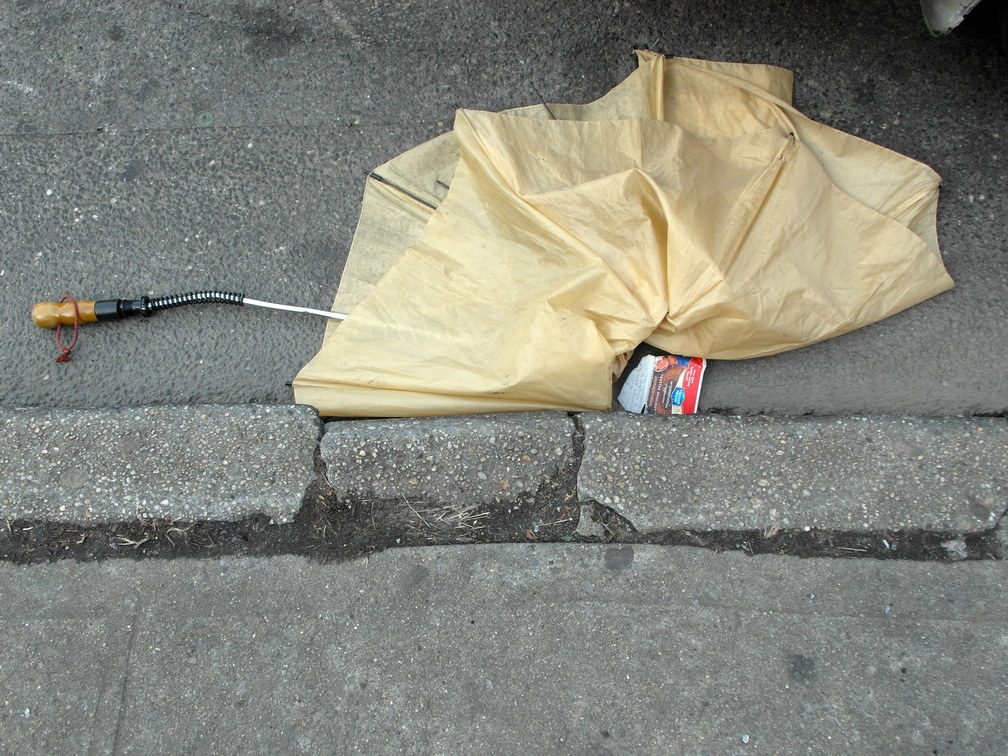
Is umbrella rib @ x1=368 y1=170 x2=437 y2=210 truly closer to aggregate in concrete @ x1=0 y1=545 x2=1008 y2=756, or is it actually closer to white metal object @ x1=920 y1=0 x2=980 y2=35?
aggregate in concrete @ x1=0 y1=545 x2=1008 y2=756

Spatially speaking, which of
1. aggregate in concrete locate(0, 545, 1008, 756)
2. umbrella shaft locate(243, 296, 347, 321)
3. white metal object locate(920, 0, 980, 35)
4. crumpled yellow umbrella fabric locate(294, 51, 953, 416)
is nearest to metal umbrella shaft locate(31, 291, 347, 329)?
umbrella shaft locate(243, 296, 347, 321)

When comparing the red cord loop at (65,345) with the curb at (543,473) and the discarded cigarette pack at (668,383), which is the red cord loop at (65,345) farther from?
the discarded cigarette pack at (668,383)

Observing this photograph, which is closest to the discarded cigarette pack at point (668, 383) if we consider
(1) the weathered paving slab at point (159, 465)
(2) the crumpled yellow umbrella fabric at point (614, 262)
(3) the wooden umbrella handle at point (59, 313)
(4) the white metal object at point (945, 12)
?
(2) the crumpled yellow umbrella fabric at point (614, 262)

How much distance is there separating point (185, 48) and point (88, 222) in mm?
667

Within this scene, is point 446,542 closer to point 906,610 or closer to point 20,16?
point 906,610

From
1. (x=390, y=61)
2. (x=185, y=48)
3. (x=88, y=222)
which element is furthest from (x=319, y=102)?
(x=88, y=222)

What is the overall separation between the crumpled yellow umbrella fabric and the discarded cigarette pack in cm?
5

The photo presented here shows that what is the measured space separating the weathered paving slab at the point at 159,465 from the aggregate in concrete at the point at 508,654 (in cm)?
15

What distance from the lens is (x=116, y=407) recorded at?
1.77 meters

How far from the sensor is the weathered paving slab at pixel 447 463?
1.69m

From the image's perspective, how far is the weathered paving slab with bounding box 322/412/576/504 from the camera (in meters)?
1.69

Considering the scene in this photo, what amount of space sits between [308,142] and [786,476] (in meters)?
1.72

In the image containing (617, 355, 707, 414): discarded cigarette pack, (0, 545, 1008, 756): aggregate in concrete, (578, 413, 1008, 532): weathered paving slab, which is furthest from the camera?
(617, 355, 707, 414): discarded cigarette pack

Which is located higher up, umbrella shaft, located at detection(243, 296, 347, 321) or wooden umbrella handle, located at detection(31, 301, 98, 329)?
umbrella shaft, located at detection(243, 296, 347, 321)
